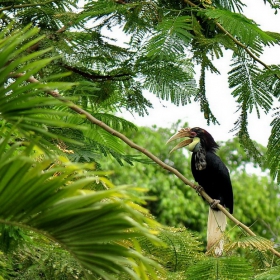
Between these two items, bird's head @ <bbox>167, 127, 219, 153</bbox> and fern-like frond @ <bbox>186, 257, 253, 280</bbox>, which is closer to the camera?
fern-like frond @ <bbox>186, 257, 253, 280</bbox>

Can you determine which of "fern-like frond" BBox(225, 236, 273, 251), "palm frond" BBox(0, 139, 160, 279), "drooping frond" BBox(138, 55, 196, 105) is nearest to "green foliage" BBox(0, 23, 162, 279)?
"palm frond" BBox(0, 139, 160, 279)

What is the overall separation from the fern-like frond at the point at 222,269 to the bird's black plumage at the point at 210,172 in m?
3.03

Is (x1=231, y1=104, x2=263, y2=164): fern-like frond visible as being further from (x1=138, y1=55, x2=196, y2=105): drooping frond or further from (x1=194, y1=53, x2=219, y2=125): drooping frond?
(x1=138, y1=55, x2=196, y2=105): drooping frond

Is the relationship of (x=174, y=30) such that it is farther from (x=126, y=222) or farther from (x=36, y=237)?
(x=126, y=222)

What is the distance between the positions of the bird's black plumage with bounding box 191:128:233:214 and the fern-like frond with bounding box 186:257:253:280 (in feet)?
9.95

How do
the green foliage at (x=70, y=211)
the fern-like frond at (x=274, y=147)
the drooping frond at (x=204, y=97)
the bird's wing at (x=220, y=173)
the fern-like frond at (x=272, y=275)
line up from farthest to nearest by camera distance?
the bird's wing at (x=220, y=173) < the drooping frond at (x=204, y=97) < the fern-like frond at (x=274, y=147) < the fern-like frond at (x=272, y=275) < the green foliage at (x=70, y=211)

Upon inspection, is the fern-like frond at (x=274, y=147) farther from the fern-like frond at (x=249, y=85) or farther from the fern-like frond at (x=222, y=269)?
the fern-like frond at (x=222, y=269)

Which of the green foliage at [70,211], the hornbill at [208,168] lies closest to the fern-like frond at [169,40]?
the green foliage at [70,211]

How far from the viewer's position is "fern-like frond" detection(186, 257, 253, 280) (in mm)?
1991

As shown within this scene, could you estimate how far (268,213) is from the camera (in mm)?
11375

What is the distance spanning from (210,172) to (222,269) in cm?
311

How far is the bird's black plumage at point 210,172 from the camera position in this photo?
514 centimetres

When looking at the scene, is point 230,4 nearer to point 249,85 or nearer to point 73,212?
point 249,85

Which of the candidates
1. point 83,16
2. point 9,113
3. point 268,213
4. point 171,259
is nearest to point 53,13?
point 83,16
